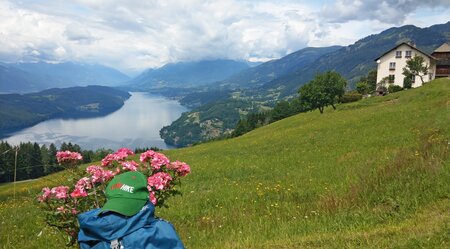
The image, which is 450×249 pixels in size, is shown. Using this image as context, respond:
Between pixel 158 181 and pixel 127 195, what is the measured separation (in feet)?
8.31

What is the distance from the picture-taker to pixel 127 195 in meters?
3.64

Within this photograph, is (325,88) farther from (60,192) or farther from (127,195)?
(127,195)

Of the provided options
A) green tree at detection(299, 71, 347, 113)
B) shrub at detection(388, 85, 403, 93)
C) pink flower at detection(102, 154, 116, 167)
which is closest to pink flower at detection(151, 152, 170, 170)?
pink flower at detection(102, 154, 116, 167)

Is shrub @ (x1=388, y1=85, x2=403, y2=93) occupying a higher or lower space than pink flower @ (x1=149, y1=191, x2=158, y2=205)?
higher

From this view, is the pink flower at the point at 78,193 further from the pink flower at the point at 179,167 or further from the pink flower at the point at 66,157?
the pink flower at the point at 179,167

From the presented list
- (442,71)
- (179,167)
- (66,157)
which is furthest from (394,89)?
(66,157)

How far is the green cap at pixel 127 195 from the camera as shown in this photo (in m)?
3.52

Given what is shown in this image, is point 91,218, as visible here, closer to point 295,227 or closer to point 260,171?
point 295,227

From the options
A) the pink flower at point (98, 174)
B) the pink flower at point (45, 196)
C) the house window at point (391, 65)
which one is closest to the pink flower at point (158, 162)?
the pink flower at point (98, 174)

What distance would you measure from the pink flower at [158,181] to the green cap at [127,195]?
2.25m

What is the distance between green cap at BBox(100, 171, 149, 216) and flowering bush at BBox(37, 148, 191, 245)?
1.65 m

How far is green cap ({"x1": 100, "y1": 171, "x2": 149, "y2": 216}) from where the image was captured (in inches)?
138

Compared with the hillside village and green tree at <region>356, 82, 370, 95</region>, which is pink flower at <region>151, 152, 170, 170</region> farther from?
green tree at <region>356, 82, 370, 95</region>

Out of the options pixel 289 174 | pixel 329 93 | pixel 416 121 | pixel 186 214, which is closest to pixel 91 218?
pixel 186 214
